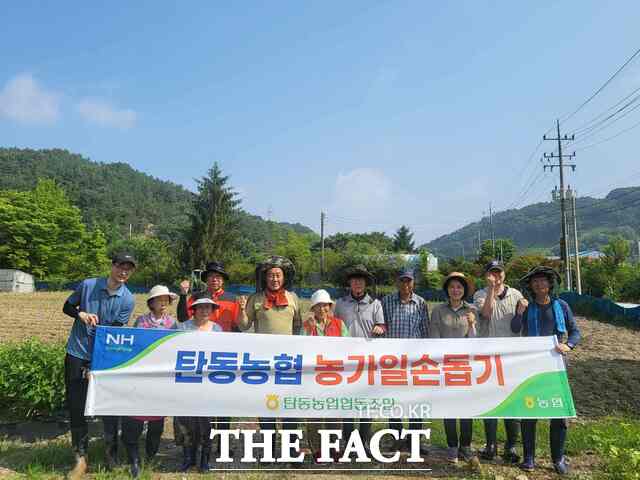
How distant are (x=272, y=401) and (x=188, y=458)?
93 centimetres

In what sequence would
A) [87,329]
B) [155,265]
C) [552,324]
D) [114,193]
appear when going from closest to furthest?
[87,329], [552,324], [155,265], [114,193]

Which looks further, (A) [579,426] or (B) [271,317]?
(A) [579,426]

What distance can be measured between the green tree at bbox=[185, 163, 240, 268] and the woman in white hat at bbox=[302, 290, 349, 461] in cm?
4320

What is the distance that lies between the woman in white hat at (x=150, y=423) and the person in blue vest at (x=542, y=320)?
3.39 metres

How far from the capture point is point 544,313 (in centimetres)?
485

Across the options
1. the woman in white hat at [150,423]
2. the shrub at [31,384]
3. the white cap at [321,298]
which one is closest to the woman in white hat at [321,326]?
the white cap at [321,298]

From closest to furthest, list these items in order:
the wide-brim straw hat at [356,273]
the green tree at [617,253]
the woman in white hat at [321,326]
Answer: the woman in white hat at [321,326] < the wide-brim straw hat at [356,273] < the green tree at [617,253]

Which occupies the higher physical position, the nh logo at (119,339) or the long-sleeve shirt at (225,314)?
the long-sleeve shirt at (225,314)

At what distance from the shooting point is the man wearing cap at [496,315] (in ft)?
16.0

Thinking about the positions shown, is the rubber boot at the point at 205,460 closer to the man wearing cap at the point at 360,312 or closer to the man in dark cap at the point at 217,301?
the man in dark cap at the point at 217,301

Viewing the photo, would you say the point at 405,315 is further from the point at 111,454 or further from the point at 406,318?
the point at 111,454

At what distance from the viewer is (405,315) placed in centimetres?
511

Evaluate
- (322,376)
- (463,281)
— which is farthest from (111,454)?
(463,281)

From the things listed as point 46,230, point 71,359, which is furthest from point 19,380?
point 46,230
